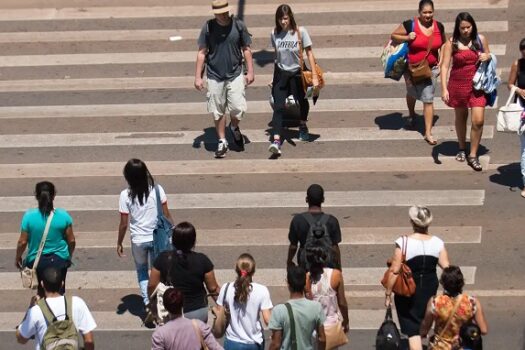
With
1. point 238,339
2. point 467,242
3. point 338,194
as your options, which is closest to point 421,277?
point 238,339

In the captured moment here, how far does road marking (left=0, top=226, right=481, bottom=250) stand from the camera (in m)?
13.4

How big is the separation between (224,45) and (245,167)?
59.2 inches

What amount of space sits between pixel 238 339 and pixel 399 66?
22.0 ft

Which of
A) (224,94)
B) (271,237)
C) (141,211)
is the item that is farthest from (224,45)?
(141,211)

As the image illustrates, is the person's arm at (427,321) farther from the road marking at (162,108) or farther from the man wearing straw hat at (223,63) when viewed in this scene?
the road marking at (162,108)

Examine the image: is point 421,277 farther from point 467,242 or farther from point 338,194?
point 338,194

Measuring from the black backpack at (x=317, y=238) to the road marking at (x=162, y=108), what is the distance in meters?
6.59

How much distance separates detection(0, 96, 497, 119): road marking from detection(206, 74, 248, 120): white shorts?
1.47 m

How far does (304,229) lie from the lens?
34.1ft

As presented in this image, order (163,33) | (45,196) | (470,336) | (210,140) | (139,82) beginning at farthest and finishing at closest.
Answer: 1. (163,33)
2. (139,82)
3. (210,140)
4. (45,196)
5. (470,336)

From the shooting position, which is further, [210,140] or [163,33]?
[163,33]

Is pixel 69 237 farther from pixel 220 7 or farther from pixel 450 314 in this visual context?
pixel 220 7

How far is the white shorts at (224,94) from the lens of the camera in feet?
50.7

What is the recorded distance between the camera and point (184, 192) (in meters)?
14.8
